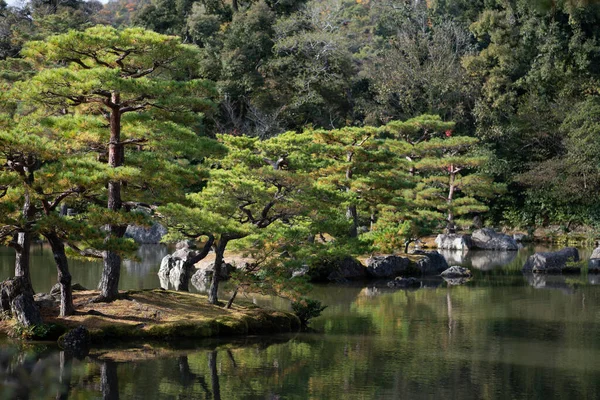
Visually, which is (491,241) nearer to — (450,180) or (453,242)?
(453,242)

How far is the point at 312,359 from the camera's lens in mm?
11414

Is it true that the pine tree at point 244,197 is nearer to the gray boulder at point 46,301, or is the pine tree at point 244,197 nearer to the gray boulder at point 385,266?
the gray boulder at point 46,301

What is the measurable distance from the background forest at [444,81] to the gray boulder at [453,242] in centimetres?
340

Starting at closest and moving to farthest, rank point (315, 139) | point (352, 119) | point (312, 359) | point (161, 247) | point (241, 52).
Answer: point (312, 359), point (315, 139), point (161, 247), point (241, 52), point (352, 119)

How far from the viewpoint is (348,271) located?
21.1 meters

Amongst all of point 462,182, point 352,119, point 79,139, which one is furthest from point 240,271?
point 352,119

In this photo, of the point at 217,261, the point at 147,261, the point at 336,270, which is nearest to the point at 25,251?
the point at 217,261

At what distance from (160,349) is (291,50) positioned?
24.9 metres

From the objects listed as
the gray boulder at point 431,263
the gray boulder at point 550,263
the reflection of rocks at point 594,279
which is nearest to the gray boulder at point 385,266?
the gray boulder at point 431,263

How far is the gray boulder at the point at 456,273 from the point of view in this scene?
22.0 m

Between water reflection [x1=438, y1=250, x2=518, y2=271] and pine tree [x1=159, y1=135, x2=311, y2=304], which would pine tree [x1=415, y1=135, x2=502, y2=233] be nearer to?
water reflection [x1=438, y1=250, x2=518, y2=271]

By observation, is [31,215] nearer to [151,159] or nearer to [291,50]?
[151,159]

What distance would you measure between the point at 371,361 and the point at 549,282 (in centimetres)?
1116

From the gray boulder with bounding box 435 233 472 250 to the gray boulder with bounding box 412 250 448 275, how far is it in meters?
6.10
